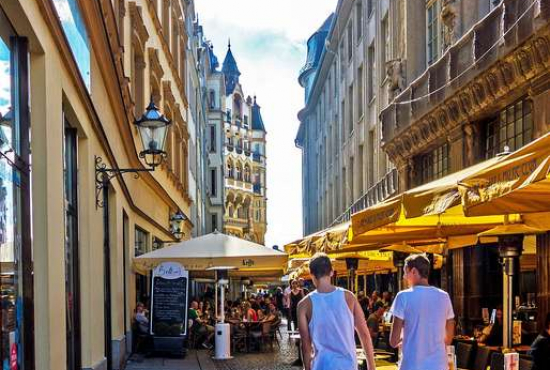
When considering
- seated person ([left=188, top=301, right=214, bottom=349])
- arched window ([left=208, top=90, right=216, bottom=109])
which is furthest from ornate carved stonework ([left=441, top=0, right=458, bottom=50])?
arched window ([left=208, top=90, right=216, bottom=109])

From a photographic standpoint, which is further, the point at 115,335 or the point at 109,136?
the point at 115,335

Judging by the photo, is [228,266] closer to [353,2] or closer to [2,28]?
[2,28]

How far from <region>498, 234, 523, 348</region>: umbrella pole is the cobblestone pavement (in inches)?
298

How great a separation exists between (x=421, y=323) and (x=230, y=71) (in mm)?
98779

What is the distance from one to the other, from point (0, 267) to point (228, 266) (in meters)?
12.6

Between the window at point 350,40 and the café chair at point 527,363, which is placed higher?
the window at point 350,40

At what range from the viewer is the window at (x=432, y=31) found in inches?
909

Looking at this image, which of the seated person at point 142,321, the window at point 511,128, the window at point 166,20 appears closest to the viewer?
the window at point 511,128

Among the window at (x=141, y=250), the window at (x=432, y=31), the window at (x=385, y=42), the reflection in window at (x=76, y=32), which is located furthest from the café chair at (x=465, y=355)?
the window at (x=385, y=42)

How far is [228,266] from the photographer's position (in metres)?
18.3

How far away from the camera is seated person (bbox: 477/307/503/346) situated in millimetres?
13320

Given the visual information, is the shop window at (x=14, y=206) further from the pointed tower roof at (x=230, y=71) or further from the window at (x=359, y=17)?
the pointed tower roof at (x=230, y=71)

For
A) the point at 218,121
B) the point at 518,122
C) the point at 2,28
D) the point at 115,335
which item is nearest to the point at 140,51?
the point at 115,335

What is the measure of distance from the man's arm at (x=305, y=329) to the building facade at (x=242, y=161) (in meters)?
82.0
